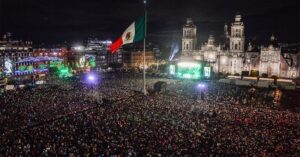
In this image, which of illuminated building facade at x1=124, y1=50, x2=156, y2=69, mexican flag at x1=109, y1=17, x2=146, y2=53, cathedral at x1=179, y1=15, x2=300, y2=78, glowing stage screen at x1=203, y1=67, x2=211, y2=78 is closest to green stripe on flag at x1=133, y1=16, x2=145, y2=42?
mexican flag at x1=109, y1=17, x2=146, y2=53

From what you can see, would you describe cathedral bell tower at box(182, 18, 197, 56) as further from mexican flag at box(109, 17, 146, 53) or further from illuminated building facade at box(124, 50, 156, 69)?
mexican flag at box(109, 17, 146, 53)

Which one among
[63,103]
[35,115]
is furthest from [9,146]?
[63,103]

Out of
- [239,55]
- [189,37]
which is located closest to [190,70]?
[239,55]

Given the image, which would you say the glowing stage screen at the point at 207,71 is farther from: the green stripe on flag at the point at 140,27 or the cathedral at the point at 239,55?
the green stripe on flag at the point at 140,27

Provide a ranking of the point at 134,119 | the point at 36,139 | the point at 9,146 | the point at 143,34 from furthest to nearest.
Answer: the point at 143,34
the point at 134,119
the point at 36,139
the point at 9,146

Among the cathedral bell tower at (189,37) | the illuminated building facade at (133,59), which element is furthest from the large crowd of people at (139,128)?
the illuminated building facade at (133,59)

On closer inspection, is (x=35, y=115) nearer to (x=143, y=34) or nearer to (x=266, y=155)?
(x=143, y=34)

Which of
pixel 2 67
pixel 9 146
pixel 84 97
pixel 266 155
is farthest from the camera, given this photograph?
pixel 2 67

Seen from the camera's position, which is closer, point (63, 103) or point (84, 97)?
point (63, 103)
